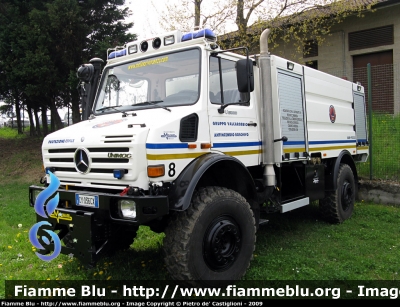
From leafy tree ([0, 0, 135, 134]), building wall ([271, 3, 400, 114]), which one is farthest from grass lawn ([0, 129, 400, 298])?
building wall ([271, 3, 400, 114])

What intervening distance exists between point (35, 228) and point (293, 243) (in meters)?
3.57

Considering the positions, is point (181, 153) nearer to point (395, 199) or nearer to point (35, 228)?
point (35, 228)

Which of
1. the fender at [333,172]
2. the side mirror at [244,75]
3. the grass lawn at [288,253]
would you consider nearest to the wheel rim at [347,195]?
the grass lawn at [288,253]

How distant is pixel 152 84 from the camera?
14.6ft

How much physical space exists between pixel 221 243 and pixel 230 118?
1.49 meters

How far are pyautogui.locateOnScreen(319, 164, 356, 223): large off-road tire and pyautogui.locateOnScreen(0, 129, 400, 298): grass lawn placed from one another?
17 centimetres

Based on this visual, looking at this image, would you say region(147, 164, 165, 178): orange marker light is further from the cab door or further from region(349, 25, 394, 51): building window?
region(349, 25, 394, 51): building window

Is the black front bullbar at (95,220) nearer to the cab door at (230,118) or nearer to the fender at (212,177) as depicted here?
the fender at (212,177)

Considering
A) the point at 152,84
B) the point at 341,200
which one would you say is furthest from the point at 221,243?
the point at 341,200

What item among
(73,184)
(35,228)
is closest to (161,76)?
(73,184)

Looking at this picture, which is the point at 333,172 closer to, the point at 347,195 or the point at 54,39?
the point at 347,195

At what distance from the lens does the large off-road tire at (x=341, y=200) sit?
6375 mm

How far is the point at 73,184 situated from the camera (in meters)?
3.98

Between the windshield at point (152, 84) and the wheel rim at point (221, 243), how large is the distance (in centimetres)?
140
